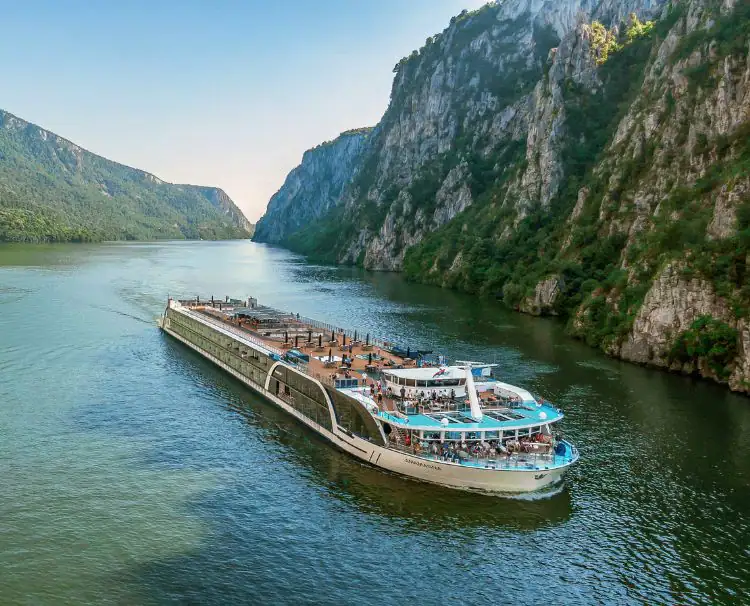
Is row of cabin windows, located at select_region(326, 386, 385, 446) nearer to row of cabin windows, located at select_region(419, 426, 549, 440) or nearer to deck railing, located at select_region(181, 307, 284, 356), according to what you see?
row of cabin windows, located at select_region(419, 426, 549, 440)

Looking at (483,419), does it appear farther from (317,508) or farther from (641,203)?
(641,203)

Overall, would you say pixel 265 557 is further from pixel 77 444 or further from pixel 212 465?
pixel 77 444

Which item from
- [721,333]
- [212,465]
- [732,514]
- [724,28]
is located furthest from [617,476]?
[724,28]

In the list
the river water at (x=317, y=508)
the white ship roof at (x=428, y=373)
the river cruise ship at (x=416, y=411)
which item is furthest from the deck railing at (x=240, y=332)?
the white ship roof at (x=428, y=373)

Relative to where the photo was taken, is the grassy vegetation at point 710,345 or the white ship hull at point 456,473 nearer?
the white ship hull at point 456,473

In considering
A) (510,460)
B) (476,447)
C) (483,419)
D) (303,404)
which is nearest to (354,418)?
(303,404)

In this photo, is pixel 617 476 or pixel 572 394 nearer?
pixel 617 476

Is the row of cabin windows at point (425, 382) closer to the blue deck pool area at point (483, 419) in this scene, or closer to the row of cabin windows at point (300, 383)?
the blue deck pool area at point (483, 419)
